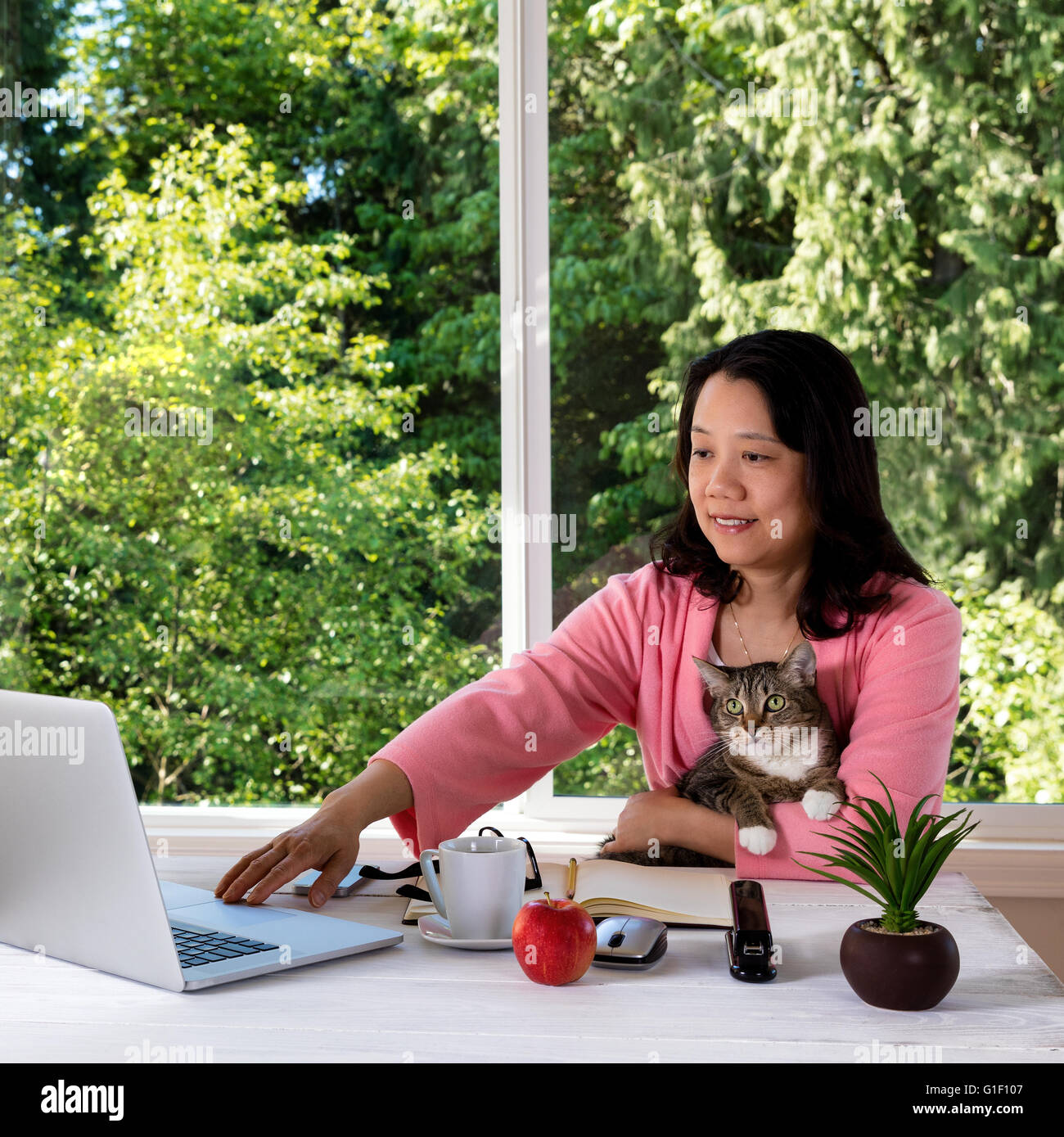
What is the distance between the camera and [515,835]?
236cm

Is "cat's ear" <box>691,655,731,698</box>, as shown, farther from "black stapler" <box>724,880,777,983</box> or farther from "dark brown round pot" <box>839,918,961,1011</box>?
"dark brown round pot" <box>839,918,961,1011</box>

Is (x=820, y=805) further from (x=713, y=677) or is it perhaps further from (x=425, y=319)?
(x=425, y=319)

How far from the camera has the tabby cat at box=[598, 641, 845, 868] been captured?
1.49 meters

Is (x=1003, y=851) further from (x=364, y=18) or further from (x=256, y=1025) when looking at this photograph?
(x=364, y=18)

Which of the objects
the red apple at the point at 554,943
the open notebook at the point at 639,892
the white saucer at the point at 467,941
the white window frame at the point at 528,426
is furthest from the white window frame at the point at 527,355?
the red apple at the point at 554,943

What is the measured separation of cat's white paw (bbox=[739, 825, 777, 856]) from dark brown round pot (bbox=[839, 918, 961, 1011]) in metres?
0.46

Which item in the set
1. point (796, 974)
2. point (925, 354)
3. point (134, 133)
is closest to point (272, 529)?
point (134, 133)

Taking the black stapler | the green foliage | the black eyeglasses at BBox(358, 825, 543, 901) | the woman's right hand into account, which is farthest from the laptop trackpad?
the green foliage

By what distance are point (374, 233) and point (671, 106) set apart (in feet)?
2.30

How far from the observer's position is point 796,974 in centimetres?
105

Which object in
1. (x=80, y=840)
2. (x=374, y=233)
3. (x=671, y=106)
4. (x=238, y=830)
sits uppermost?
(x=671, y=106)
